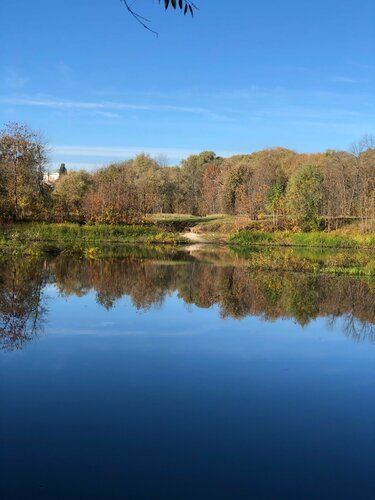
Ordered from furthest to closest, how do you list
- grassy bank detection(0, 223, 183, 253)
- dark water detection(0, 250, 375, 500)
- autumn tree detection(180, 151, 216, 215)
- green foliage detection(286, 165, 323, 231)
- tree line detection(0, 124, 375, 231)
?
1. autumn tree detection(180, 151, 216, 215)
2. green foliage detection(286, 165, 323, 231)
3. tree line detection(0, 124, 375, 231)
4. grassy bank detection(0, 223, 183, 253)
5. dark water detection(0, 250, 375, 500)

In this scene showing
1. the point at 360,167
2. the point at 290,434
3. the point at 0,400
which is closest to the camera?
the point at 290,434

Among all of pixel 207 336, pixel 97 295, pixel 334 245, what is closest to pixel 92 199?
pixel 334 245

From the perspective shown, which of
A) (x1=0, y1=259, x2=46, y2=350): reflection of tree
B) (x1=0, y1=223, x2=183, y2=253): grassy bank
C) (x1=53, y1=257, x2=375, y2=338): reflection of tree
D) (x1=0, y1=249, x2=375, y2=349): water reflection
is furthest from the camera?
(x1=0, y1=223, x2=183, y2=253): grassy bank

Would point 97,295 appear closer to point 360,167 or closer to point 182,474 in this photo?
point 182,474

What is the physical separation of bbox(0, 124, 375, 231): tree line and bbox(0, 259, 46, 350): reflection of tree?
1769 cm

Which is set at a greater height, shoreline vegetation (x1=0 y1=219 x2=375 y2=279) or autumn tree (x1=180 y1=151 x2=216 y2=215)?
autumn tree (x1=180 y1=151 x2=216 y2=215)

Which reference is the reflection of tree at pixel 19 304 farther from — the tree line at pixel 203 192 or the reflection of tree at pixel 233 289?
the tree line at pixel 203 192

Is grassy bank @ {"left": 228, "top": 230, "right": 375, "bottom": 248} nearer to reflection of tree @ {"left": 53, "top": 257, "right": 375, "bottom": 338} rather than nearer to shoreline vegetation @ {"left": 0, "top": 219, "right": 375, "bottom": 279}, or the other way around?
shoreline vegetation @ {"left": 0, "top": 219, "right": 375, "bottom": 279}

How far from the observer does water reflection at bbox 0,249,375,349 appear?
1063 centimetres

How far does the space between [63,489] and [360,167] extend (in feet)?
130

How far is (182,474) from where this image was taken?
431cm

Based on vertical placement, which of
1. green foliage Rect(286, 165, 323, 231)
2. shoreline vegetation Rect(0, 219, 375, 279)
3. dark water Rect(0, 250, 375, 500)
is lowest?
dark water Rect(0, 250, 375, 500)

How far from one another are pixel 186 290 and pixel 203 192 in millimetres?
42627

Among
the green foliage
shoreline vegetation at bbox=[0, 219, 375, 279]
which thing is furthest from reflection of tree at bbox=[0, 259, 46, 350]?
the green foliage
